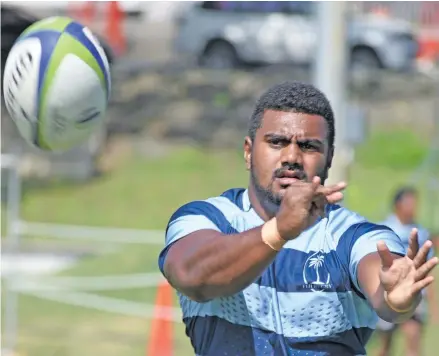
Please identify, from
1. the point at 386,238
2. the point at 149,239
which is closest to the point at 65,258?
the point at 149,239

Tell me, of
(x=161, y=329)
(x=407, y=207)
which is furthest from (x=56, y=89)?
(x=407, y=207)

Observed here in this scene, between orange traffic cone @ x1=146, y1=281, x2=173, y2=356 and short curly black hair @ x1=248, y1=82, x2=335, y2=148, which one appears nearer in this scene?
short curly black hair @ x1=248, y1=82, x2=335, y2=148

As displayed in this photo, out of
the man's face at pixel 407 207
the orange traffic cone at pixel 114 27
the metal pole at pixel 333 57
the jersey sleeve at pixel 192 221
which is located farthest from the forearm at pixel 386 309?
the orange traffic cone at pixel 114 27

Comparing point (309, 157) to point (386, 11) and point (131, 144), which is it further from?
point (386, 11)

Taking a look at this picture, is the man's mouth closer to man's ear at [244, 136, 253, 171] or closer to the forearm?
man's ear at [244, 136, 253, 171]

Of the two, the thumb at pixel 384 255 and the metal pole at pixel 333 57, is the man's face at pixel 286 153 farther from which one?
the metal pole at pixel 333 57

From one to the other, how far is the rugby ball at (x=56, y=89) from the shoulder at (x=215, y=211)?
1420 mm

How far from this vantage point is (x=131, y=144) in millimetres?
18938

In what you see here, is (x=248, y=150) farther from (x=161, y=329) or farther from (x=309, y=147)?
(x=161, y=329)

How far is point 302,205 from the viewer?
2908 millimetres

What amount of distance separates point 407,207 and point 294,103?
6600 mm

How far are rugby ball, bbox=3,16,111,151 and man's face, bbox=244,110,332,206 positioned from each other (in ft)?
5.21

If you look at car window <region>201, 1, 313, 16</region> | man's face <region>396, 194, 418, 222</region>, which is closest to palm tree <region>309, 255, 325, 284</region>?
man's face <region>396, 194, 418, 222</region>

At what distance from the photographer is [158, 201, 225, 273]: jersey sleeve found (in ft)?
11.0
